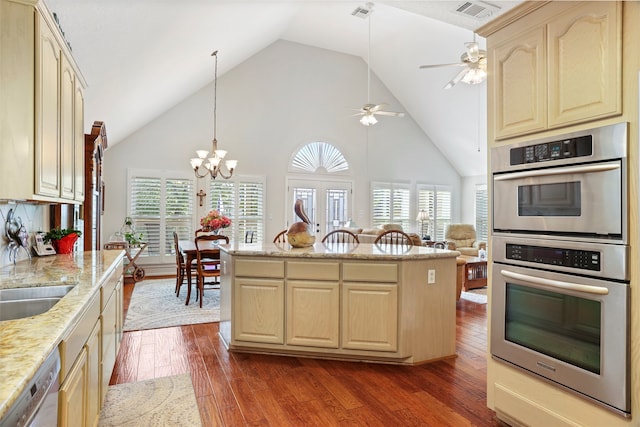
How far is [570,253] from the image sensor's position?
5.74 ft

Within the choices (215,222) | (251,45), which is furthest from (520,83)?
(251,45)

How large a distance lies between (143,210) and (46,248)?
4.33 meters

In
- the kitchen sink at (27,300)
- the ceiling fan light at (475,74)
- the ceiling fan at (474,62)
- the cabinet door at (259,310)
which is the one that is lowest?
the cabinet door at (259,310)

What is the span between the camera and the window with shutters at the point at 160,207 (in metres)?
6.90

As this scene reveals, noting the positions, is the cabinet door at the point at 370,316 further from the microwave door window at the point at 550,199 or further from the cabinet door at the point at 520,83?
the cabinet door at the point at 520,83

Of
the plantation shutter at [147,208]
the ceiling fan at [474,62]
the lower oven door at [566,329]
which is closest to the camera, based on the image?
the lower oven door at [566,329]

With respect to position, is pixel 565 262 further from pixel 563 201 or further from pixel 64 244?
pixel 64 244

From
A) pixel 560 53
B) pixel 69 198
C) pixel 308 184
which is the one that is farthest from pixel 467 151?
pixel 69 198

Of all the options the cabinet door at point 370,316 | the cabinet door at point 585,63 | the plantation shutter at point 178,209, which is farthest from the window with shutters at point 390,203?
the cabinet door at point 585,63

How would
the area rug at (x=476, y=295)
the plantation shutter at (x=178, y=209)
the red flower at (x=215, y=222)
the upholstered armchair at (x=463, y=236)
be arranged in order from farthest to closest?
the upholstered armchair at (x=463, y=236) → the plantation shutter at (x=178, y=209) → the red flower at (x=215, y=222) → the area rug at (x=476, y=295)

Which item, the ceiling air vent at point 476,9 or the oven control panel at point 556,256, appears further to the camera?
the ceiling air vent at point 476,9

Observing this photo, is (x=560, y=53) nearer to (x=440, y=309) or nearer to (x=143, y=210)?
(x=440, y=309)

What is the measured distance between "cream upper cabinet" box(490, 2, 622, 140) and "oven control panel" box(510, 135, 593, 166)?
0.09 metres

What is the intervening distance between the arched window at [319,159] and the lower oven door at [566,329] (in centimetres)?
644
